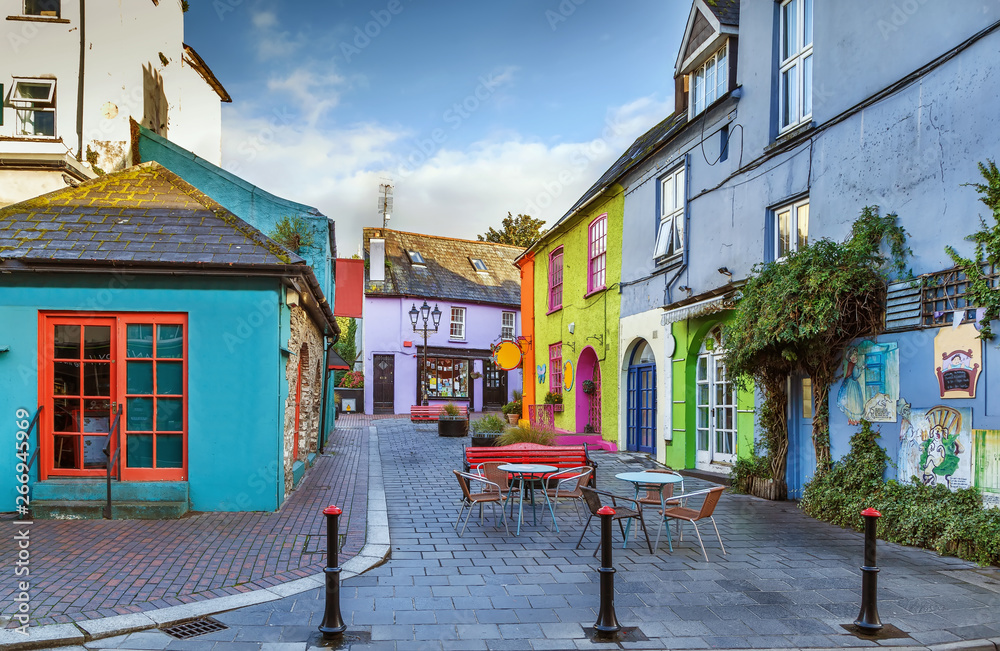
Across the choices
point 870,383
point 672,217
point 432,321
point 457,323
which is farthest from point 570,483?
point 457,323

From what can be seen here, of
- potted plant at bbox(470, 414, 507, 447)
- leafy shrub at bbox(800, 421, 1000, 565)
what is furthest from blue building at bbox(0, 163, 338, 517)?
leafy shrub at bbox(800, 421, 1000, 565)

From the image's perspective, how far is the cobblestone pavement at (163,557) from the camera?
5.19 m

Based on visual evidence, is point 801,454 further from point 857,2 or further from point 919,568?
point 857,2

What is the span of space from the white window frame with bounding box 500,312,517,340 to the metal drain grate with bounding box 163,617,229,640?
2935cm

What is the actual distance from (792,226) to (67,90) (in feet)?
44.1

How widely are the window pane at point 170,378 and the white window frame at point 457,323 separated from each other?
78.4 feet

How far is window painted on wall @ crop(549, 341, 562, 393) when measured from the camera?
67.3 ft

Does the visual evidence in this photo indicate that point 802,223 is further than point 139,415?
Yes

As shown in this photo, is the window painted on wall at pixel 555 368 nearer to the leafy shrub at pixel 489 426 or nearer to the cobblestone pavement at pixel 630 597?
the leafy shrub at pixel 489 426

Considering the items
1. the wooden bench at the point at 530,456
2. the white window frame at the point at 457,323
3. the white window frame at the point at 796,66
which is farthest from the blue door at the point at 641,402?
the white window frame at the point at 457,323

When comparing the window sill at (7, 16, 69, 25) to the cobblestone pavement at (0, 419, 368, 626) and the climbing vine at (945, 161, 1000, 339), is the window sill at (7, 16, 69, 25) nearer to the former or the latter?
the cobblestone pavement at (0, 419, 368, 626)

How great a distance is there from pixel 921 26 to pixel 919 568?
5.76m

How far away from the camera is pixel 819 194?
947 cm

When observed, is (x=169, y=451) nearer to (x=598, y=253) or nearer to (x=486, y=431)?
(x=486, y=431)
